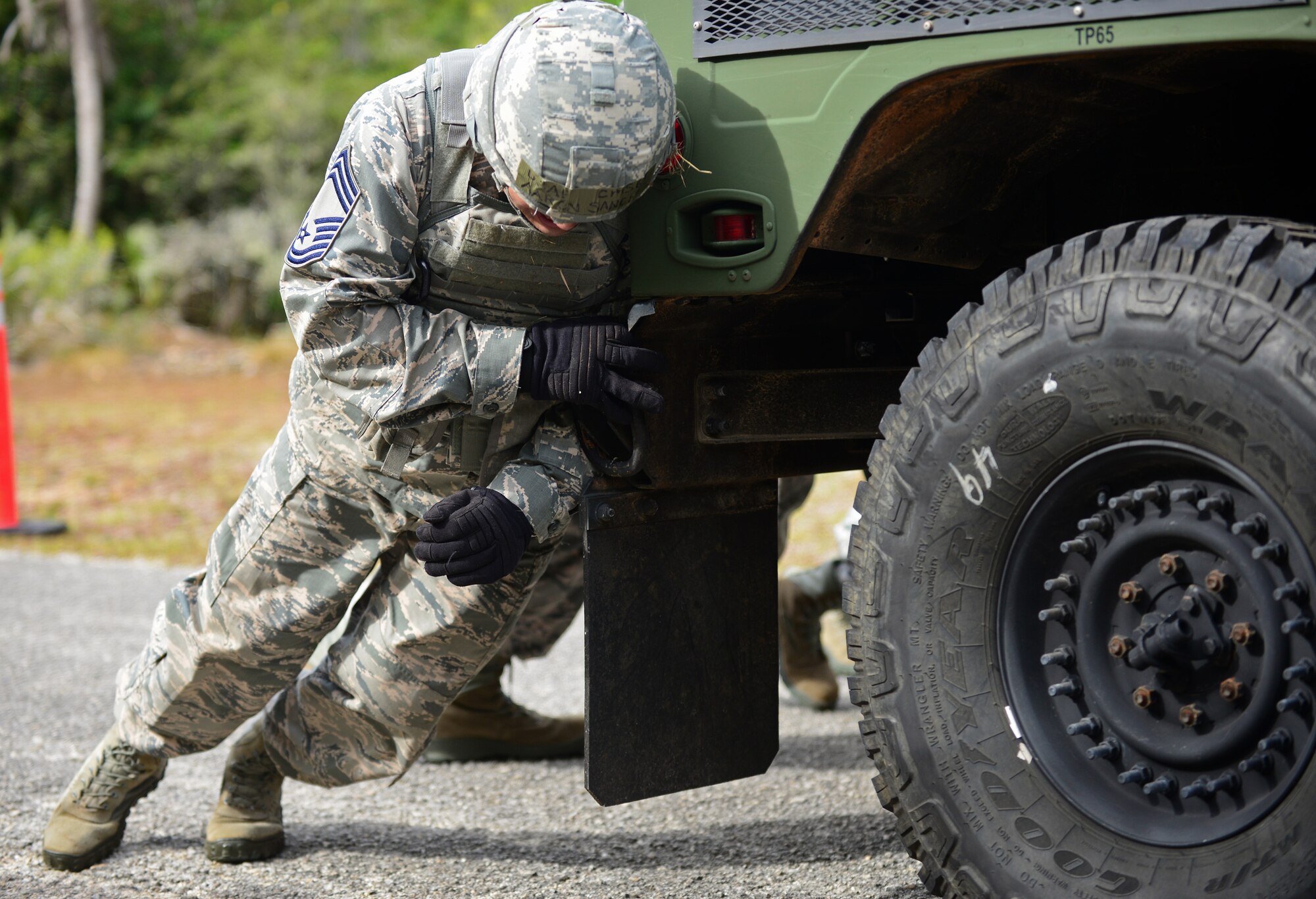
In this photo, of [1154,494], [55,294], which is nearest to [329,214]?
[1154,494]

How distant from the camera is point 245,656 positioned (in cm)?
293

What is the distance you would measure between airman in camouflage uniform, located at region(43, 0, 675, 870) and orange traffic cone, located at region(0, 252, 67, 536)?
4.17 m

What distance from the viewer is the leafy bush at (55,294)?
48.6 feet

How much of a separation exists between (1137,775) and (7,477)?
667 cm

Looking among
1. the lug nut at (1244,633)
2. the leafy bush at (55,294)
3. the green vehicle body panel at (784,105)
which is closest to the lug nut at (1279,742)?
the lug nut at (1244,633)

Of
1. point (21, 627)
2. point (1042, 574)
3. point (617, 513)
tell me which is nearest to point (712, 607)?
point (617, 513)

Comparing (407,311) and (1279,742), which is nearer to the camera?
(1279,742)

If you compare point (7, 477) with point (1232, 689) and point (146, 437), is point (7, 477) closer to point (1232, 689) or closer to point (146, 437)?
point (146, 437)

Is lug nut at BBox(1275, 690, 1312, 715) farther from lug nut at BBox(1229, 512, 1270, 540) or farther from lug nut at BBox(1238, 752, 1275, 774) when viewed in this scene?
lug nut at BBox(1229, 512, 1270, 540)

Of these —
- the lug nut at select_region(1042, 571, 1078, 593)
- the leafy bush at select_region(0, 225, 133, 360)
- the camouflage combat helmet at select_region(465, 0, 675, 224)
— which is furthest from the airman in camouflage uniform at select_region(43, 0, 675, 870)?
the leafy bush at select_region(0, 225, 133, 360)

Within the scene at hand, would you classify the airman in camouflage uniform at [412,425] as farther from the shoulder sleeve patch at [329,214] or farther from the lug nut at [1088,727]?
the lug nut at [1088,727]

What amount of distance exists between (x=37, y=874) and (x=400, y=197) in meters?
1.65

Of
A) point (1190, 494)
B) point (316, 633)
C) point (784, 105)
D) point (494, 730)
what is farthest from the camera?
point (494, 730)

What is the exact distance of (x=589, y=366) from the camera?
8.25ft
